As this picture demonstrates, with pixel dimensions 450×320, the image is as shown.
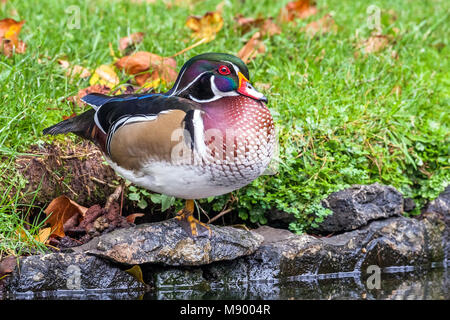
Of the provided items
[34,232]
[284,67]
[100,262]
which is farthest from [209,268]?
[284,67]

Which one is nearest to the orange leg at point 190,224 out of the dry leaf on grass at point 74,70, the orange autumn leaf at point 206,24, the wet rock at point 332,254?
the wet rock at point 332,254

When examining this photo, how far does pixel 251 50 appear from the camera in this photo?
201 inches

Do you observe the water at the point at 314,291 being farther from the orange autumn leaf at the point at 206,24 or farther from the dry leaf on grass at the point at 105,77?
the orange autumn leaf at the point at 206,24

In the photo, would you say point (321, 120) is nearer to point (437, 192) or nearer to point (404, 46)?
point (437, 192)

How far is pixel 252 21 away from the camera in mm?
5559

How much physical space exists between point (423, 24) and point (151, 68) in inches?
104

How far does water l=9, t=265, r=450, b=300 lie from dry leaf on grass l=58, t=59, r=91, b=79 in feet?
6.05

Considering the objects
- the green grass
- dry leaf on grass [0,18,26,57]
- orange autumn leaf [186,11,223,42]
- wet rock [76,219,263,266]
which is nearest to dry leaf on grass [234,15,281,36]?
the green grass

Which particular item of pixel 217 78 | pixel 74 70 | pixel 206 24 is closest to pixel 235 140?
pixel 217 78

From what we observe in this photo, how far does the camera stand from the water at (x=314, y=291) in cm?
A: 326

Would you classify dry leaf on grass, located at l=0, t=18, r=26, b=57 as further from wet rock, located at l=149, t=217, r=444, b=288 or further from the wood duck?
wet rock, located at l=149, t=217, r=444, b=288

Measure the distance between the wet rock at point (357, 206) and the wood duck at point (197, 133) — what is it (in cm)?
87

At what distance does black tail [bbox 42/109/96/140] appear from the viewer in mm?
3414

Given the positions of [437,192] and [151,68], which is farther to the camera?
[151,68]
